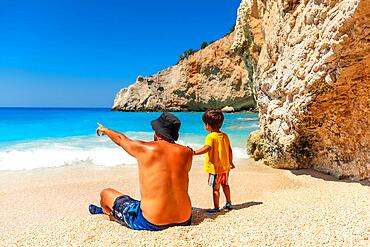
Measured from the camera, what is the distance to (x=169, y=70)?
56031 millimetres

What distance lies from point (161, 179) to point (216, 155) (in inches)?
43.5

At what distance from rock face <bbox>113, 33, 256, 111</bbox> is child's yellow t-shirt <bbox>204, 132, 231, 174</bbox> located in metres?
41.1

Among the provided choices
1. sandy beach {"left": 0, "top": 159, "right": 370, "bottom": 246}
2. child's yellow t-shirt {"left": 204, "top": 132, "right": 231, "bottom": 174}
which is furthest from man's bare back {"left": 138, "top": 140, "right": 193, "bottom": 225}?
child's yellow t-shirt {"left": 204, "top": 132, "right": 231, "bottom": 174}

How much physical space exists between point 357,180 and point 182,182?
3374 millimetres

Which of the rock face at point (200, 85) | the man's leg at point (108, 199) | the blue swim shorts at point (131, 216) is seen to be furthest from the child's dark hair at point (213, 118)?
the rock face at point (200, 85)

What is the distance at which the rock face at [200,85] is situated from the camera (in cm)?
4725

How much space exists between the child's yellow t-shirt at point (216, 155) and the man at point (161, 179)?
77cm

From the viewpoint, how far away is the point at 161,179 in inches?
121

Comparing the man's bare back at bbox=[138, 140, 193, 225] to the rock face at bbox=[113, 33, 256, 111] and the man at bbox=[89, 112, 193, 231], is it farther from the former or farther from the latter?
the rock face at bbox=[113, 33, 256, 111]

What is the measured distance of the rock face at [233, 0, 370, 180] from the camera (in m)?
4.36

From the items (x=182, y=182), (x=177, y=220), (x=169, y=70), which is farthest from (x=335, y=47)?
(x=169, y=70)

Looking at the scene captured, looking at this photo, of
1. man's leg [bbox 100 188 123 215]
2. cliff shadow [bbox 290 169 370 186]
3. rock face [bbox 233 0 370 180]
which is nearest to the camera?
man's leg [bbox 100 188 123 215]

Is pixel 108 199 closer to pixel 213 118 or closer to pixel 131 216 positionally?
pixel 131 216

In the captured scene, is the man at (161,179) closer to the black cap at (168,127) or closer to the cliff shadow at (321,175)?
the black cap at (168,127)
